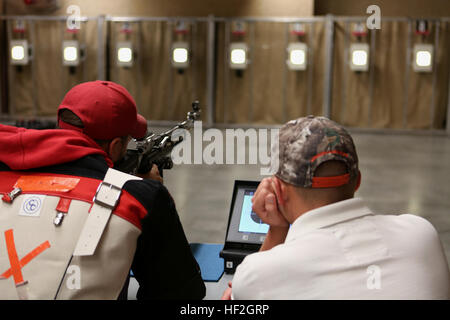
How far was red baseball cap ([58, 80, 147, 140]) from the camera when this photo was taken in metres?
1.67

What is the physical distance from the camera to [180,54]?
1099 centimetres

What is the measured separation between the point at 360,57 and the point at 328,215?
9838 millimetres

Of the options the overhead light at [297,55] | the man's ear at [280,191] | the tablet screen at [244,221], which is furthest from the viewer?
the overhead light at [297,55]

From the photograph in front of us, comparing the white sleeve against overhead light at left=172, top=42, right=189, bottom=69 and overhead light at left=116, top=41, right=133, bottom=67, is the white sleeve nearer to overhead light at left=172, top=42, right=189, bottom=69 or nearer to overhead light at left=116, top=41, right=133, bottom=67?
overhead light at left=172, top=42, right=189, bottom=69

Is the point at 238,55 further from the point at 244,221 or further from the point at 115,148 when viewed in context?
the point at 115,148

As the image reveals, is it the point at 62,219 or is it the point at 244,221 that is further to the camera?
the point at 244,221

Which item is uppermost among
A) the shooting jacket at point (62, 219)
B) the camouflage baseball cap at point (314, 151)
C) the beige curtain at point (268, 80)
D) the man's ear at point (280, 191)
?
the camouflage baseball cap at point (314, 151)

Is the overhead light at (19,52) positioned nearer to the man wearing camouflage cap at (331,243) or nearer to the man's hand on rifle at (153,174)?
the man's hand on rifle at (153,174)

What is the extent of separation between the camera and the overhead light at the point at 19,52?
1124 centimetres

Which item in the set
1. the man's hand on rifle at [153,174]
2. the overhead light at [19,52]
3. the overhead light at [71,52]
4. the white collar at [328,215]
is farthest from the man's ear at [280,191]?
the overhead light at [19,52]

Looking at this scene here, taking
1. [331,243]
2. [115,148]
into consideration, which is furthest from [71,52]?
[331,243]
